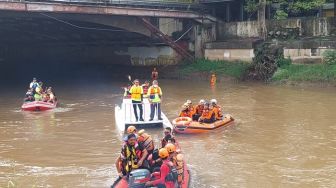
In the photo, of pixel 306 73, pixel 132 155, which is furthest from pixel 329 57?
pixel 132 155

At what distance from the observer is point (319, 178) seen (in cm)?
1346

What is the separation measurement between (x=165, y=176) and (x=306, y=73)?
2372 centimetres

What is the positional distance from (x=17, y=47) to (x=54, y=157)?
40.9 meters

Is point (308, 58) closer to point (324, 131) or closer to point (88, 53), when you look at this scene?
point (324, 131)

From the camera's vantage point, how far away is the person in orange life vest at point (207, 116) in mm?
19297

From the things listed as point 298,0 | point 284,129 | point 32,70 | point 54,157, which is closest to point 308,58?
point 298,0

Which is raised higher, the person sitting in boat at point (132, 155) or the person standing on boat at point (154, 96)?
the person standing on boat at point (154, 96)

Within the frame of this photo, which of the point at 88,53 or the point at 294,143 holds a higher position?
the point at 88,53

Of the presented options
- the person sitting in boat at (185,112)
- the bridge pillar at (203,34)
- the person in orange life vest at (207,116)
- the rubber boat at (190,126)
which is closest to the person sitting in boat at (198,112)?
the person sitting in boat at (185,112)

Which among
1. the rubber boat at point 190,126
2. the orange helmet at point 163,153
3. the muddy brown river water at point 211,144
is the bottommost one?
the muddy brown river water at point 211,144

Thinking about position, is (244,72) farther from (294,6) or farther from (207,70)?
(294,6)

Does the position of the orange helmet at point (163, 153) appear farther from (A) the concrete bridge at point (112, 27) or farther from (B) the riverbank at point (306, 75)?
(B) the riverbank at point (306, 75)

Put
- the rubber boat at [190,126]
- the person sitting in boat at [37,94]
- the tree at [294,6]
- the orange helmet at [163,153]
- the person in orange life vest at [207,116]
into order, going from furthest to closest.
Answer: the tree at [294,6], the person sitting in boat at [37,94], the person in orange life vest at [207,116], the rubber boat at [190,126], the orange helmet at [163,153]

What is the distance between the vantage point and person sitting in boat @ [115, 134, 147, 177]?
453 inches
